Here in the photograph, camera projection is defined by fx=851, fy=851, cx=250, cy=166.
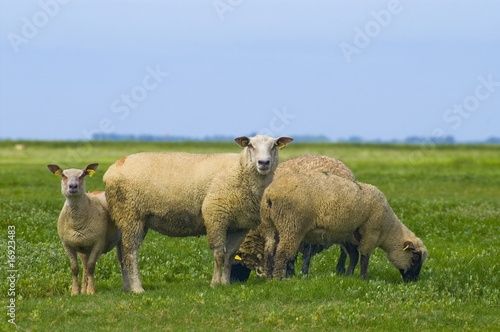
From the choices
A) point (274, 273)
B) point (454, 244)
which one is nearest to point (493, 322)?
point (274, 273)

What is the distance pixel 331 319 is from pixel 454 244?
34.6 feet

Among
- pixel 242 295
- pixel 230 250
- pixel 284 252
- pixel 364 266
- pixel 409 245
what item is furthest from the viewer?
pixel 409 245

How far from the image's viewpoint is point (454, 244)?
22.8 metres

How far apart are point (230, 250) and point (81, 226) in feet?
8.93

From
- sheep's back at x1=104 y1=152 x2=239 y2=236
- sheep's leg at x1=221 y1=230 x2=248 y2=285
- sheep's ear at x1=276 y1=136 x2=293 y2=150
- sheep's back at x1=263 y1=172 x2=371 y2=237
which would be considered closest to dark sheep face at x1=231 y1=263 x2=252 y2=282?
sheep's leg at x1=221 y1=230 x2=248 y2=285

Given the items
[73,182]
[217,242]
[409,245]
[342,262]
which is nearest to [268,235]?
[217,242]

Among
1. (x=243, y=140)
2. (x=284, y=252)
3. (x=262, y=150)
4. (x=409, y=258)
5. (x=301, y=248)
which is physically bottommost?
(x=409, y=258)

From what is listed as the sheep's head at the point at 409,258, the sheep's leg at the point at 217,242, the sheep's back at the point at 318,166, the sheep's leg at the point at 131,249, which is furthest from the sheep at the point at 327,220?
the sheep's leg at the point at 131,249

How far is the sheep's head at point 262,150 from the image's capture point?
14.7 metres

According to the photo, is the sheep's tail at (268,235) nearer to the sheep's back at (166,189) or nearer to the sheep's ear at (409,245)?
the sheep's back at (166,189)

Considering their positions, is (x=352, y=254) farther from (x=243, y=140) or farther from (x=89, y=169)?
(x=89, y=169)

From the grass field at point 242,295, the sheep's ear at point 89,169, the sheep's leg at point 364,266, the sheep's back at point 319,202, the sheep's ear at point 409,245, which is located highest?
the sheep's ear at point 89,169

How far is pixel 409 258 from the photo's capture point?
57.5ft

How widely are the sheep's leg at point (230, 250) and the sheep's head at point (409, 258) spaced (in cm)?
364
